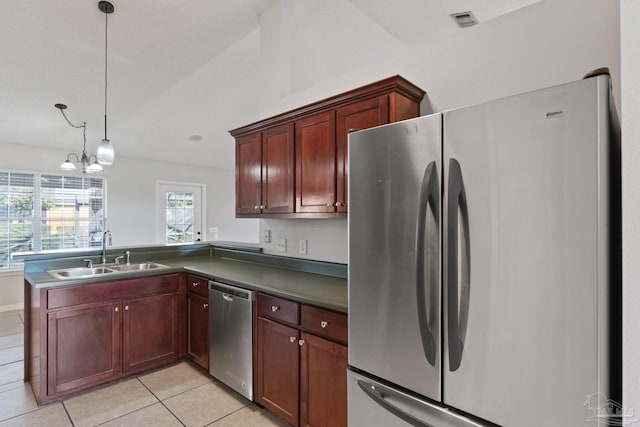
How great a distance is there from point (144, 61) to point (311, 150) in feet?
7.59

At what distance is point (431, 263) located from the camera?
47.2 inches

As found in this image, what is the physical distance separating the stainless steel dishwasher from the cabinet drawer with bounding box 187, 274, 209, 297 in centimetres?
15

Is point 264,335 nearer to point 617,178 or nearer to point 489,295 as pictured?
point 489,295

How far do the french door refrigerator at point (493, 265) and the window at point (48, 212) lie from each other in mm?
5601

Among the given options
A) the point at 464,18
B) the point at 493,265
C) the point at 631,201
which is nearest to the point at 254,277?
the point at 493,265

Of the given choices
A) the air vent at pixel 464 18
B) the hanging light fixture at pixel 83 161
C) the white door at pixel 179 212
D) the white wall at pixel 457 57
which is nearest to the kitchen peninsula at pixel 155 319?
the white wall at pixel 457 57

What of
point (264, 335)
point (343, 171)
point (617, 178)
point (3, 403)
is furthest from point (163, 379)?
point (617, 178)

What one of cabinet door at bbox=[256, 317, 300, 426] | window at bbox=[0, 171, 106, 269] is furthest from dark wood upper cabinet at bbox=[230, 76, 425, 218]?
window at bbox=[0, 171, 106, 269]

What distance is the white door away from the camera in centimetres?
620

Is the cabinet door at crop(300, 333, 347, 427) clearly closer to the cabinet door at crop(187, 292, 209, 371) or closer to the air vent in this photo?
the cabinet door at crop(187, 292, 209, 371)

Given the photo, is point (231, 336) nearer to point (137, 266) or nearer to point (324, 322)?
point (324, 322)

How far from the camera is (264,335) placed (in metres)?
2.20

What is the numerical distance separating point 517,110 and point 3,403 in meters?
3.60

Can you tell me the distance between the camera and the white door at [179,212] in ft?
20.4
